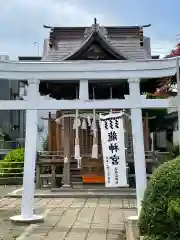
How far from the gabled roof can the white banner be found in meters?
5.56

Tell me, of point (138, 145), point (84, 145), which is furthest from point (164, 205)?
point (84, 145)

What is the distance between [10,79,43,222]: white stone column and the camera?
8984 mm

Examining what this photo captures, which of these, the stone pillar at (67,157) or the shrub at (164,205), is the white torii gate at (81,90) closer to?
the shrub at (164,205)

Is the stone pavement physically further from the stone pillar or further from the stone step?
the stone pillar

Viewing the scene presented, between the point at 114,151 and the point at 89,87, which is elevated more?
the point at 89,87

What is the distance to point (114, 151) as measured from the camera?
1026cm

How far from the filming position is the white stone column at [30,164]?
898cm

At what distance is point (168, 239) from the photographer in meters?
5.02

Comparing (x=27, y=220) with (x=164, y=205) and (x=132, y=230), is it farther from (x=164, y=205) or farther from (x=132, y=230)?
(x=164, y=205)

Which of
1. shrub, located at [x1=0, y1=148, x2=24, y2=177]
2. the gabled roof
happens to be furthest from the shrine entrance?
shrub, located at [x1=0, y1=148, x2=24, y2=177]

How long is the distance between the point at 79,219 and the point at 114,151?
1.94 meters

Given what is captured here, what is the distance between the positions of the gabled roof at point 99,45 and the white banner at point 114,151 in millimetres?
5560

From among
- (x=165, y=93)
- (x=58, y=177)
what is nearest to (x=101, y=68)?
(x=165, y=93)

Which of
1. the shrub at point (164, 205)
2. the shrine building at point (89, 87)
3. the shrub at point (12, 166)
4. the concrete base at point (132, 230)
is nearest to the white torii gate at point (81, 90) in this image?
the concrete base at point (132, 230)
